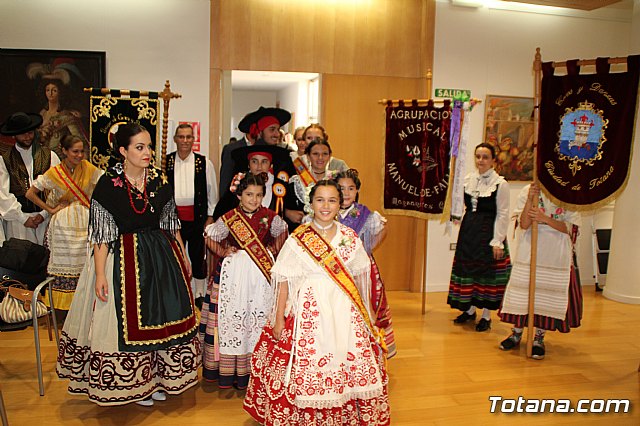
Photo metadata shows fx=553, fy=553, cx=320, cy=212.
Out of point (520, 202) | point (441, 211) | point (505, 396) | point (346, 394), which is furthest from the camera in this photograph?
point (441, 211)

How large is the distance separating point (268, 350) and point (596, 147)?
266 centimetres

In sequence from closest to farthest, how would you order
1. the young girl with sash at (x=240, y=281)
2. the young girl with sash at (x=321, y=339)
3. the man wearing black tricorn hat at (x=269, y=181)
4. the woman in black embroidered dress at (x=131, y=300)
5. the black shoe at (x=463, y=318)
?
the young girl with sash at (x=321, y=339) < the woman in black embroidered dress at (x=131, y=300) < the young girl with sash at (x=240, y=281) < the man wearing black tricorn hat at (x=269, y=181) < the black shoe at (x=463, y=318)

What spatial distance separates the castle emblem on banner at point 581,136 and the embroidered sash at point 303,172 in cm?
178

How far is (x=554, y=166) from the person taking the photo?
3.97 m

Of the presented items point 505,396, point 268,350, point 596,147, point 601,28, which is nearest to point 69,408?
point 268,350

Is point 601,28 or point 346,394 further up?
point 601,28

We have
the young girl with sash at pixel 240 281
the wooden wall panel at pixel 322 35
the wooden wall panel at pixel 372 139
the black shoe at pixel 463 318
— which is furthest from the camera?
the wooden wall panel at pixel 372 139

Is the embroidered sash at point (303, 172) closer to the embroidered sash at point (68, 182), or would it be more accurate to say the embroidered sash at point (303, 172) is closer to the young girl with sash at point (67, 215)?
the young girl with sash at point (67, 215)

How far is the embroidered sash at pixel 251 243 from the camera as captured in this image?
3.31 m

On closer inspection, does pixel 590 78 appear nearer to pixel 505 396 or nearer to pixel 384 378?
pixel 505 396

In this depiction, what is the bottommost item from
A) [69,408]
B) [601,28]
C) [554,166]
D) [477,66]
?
[69,408]

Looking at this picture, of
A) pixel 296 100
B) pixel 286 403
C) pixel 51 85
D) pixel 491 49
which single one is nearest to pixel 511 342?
pixel 286 403

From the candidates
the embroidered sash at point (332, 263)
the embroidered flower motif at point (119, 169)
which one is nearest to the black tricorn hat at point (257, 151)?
the embroidered flower motif at point (119, 169)

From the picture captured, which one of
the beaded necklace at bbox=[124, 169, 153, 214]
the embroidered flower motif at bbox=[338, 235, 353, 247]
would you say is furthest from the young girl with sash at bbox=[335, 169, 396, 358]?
the beaded necklace at bbox=[124, 169, 153, 214]
